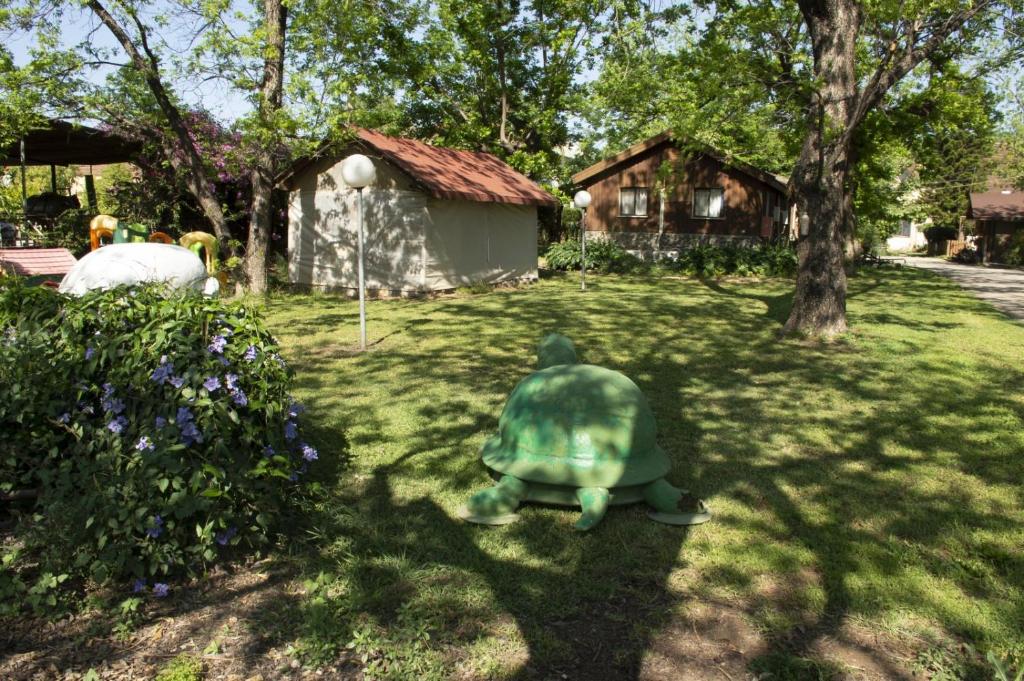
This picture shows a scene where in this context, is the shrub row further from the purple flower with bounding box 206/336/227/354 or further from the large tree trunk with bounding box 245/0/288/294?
the purple flower with bounding box 206/336/227/354

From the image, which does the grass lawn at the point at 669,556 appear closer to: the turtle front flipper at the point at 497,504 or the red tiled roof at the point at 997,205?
the turtle front flipper at the point at 497,504

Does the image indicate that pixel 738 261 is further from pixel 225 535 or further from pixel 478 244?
pixel 225 535

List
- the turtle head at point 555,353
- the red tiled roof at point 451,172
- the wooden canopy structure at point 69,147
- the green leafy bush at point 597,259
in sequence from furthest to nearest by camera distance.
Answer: the green leafy bush at point 597,259 → the red tiled roof at point 451,172 → the wooden canopy structure at point 69,147 → the turtle head at point 555,353

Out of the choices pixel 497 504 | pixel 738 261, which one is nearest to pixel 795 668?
pixel 497 504

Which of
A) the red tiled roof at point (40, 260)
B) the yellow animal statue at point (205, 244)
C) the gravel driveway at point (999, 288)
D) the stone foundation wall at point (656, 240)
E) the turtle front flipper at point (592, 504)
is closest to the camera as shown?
the turtle front flipper at point (592, 504)

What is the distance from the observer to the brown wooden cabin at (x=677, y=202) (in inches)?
1049

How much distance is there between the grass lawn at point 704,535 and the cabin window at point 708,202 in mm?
18886

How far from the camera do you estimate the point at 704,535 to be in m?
4.25

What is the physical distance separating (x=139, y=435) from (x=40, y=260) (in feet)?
36.5

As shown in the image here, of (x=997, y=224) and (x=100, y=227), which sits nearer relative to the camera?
(x=100, y=227)

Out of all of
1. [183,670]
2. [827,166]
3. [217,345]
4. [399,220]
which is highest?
[827,166]

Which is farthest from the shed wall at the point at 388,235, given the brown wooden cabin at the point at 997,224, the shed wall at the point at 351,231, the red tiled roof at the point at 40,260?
the brown wooden cabin at the point at 997,224

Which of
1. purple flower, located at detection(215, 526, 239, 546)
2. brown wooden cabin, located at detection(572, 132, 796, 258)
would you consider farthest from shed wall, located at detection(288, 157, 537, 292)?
purple flower, located at detection(215, 526, 239, 546)

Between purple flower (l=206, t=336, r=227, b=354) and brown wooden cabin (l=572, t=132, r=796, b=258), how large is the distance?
939 inches
